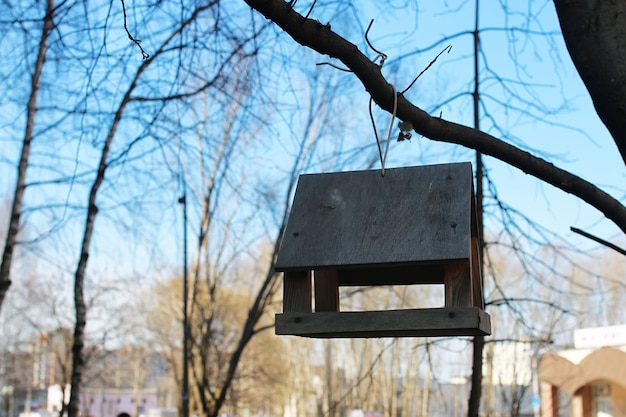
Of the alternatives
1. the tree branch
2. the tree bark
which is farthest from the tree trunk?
the tree bark

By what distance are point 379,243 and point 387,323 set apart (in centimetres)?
28

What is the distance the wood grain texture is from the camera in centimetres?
289

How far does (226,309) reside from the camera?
93.0 ft

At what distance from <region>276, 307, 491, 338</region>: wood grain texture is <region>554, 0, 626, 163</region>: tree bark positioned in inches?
34.0

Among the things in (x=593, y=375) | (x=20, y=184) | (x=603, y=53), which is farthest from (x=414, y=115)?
(x=593, y=375)

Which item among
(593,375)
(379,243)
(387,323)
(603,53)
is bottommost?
(593,375)

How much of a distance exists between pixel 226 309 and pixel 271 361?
15706 millimetres

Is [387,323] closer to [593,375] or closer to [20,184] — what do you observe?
[20,184]

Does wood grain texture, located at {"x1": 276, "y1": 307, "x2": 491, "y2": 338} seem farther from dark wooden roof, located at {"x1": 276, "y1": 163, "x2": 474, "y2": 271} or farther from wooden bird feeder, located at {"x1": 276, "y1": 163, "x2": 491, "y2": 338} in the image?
dark wooden roof, located at {"x1": 276, "y1": 163, "x2": 474, "y2": 271}

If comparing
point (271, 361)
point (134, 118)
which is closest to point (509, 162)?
point (134, 118)

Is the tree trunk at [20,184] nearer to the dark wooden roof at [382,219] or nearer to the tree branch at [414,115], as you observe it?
the dark wooden roof at [382,219]

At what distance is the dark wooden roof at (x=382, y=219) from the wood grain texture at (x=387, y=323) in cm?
19

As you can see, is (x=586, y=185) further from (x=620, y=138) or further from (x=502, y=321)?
(x=502, y=321)

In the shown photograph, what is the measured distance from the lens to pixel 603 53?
306cm
